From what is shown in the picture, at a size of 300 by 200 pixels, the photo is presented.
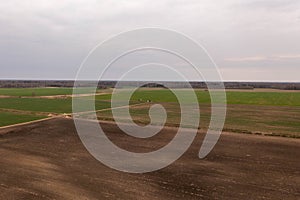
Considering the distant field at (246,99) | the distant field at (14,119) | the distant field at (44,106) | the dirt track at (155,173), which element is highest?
the distant field at (246,99)

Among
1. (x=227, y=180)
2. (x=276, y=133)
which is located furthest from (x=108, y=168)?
(x=276, y=133)

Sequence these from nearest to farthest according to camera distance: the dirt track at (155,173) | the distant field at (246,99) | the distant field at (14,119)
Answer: the dirt track at (155,173), the distant field at (14,119), the distant field at (246,99)

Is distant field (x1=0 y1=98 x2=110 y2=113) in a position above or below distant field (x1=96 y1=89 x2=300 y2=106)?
below

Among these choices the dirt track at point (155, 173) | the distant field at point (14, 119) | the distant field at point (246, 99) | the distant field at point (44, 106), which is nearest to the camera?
the dirt track at point (155, 173)

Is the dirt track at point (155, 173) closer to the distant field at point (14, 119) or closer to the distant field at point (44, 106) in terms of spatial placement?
the distant field at point (14, 119)

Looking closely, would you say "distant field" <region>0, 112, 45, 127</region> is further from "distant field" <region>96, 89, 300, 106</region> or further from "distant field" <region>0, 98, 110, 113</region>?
"distant field" <region>96, 89, 300, 106</region>

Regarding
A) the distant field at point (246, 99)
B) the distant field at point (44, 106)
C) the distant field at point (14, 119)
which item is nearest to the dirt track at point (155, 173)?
the distant field at point (14, 119)

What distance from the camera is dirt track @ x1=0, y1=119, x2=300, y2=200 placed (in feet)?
56.3

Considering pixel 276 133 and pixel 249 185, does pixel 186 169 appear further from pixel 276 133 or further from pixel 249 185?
pixel 276 133

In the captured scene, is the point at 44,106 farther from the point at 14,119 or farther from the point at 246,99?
the point at 246,99

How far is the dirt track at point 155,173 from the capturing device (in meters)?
17.2

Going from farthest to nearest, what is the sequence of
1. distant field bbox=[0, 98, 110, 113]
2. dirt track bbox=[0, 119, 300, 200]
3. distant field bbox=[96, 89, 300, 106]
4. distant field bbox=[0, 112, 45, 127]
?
1. distant field bbox=[96, 89, 300, 106]
2. distant field bbox=[0, 98, 110, 113]
3. distant field bbox=[0, 112, 45, 127]
4. dirt track bbox=[0, 119, 300, 200]

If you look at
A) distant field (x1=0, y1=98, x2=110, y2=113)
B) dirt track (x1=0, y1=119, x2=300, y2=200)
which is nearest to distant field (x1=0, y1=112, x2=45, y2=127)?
distant field (x1=0, y1=98, x2=110, y2=113)

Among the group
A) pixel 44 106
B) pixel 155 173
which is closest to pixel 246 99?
pixel 44 106
